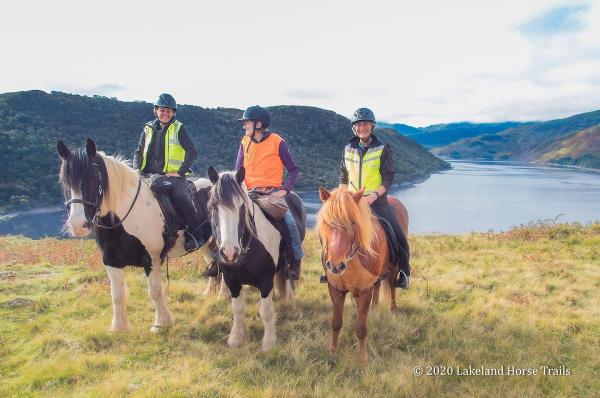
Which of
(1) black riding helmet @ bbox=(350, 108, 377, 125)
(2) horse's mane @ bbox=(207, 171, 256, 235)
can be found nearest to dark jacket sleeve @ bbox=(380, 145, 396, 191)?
(1) black riding helmet @ bbox=(350, 108, 377, 125)

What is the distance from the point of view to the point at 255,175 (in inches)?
224

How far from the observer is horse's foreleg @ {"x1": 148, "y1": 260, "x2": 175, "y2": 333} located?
5660 millimetres

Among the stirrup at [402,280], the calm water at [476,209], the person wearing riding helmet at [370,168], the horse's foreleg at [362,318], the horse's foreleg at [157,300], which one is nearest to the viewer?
the horse's foreleg at [362,318]

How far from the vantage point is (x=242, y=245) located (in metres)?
4.82

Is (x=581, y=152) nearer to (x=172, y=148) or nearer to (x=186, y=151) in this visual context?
(x=186, y=151)

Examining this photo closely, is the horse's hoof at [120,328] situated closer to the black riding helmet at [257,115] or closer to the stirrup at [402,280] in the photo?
the black riding helmet at [257,115]

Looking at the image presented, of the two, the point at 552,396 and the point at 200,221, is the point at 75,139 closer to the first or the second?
the point at 200,221

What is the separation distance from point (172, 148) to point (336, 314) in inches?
147

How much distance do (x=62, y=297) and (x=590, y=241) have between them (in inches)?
571

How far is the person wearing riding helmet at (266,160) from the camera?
5.56 m

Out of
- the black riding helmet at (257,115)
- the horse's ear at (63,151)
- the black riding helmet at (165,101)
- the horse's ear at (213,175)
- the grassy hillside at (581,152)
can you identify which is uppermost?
the grassy hillside at (581,152)

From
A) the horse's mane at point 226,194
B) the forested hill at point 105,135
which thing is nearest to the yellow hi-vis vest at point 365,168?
the horse's mane at point 226,194

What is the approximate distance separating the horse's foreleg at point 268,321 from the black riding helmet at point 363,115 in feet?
9.43

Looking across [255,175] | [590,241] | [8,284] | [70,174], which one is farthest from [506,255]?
[8,284]
